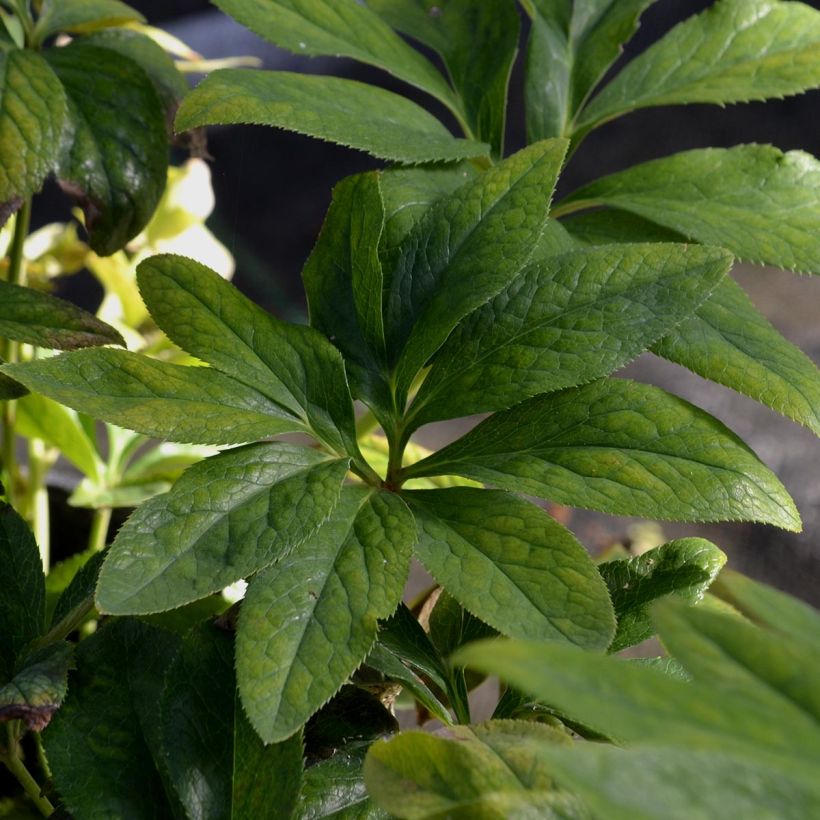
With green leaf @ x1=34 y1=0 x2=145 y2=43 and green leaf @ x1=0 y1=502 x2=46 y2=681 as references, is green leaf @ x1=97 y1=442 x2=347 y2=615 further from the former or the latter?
green leaf @ x1=34 y1=0 x2=145 y2=43

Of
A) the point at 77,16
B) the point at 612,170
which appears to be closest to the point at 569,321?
the point at 77,16

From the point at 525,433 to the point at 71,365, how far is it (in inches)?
Answer: 6.8

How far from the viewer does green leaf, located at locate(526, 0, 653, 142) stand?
0.55 metres

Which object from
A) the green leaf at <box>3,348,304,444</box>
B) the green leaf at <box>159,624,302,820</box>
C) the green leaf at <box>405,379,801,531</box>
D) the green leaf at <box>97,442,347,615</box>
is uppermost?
the green leaf at <box>405,379,801,531</box>

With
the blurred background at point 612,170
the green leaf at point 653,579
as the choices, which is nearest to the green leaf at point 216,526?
the green leaf at point 653,579

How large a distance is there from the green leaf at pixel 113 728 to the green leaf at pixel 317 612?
0.08 metres

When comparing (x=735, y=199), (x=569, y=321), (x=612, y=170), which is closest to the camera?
(x=569, y=321)

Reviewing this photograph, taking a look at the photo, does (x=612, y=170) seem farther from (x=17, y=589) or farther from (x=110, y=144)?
(x=17, y=589)

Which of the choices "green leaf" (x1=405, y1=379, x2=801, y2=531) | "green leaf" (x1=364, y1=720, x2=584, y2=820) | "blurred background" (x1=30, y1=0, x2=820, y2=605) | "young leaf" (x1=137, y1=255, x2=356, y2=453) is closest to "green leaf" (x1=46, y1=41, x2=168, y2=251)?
"young leaf" (x1=137, y1=255, x2=356, y2=453)

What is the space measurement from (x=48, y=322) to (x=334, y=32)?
0.71ft

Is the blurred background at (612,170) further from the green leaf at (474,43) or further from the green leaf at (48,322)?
the green leaf at (48,322)

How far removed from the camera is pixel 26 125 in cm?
47

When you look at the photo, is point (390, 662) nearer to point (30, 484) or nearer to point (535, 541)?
point (535, 541)

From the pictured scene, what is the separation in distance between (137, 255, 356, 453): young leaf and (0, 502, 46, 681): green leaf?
0.11 m
